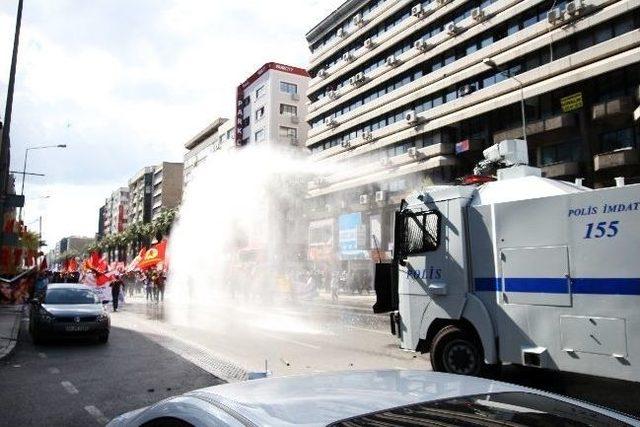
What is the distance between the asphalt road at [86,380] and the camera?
6.51 metres

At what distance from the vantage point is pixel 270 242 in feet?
166

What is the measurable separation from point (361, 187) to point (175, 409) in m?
47.4

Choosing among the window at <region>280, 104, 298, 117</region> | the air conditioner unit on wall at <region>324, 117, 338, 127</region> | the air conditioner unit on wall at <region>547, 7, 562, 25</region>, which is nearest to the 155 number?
the air conditioner unit on wall at <region>547, 7, 562, 25</region>

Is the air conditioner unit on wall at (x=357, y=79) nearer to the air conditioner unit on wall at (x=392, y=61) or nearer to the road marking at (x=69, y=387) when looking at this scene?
the air conditioner unit on wall at (x=392, y=61)

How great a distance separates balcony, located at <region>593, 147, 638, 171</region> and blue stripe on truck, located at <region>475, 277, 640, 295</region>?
80.1 ft

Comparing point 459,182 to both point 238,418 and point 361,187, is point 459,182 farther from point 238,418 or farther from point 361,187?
point 361,187

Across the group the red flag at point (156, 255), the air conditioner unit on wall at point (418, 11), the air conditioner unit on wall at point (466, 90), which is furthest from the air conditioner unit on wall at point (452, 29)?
the red flag at point (156, 255)

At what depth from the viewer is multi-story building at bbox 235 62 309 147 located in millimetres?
65000

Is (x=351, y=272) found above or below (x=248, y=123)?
below

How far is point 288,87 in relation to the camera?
67.4 m

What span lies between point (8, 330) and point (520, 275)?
13.8 metres

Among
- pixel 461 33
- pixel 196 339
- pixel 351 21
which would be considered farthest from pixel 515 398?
pixel 351 21

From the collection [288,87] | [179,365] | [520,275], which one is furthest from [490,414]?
[288,87]

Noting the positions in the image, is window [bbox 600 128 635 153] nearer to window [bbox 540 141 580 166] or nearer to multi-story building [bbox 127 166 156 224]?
window [bbox 540 141 580 166]
